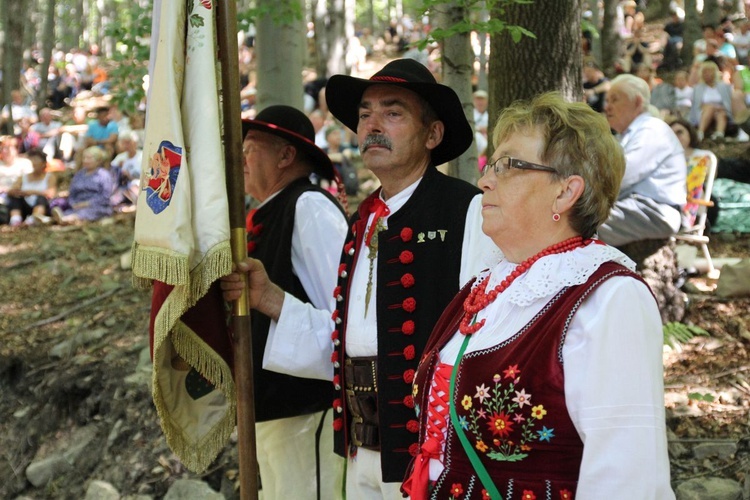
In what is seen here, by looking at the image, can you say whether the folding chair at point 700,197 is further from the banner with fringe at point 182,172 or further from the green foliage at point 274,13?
the banner with fringe at point 182,172

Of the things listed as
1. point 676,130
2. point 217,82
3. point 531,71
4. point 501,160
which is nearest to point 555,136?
point 501,160

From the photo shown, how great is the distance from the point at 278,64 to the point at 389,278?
15.0 ft

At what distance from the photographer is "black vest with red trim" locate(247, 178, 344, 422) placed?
409 cm

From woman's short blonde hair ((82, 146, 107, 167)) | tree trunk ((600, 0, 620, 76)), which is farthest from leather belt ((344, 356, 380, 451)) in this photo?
tree trunk ((600, 0, 620, 76))

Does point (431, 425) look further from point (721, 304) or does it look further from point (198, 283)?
point (721, 304)

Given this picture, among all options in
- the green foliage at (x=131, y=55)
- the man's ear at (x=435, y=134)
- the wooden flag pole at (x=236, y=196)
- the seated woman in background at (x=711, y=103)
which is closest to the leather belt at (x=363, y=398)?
the wooden flag pole at (x=236, y=196)

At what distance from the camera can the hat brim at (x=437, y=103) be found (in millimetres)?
3389

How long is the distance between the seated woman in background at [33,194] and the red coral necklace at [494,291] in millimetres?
11150

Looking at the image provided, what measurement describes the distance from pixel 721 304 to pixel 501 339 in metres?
5.33

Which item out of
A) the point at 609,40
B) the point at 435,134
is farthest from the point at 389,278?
the point at 609,40

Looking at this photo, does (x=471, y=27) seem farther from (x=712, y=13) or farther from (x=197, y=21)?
(x=712, y=13)

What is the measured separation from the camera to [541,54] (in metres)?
5.33

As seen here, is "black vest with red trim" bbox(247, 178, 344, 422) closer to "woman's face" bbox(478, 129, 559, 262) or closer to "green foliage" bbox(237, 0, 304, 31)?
"woman's face" bbox(478, 129, 559, 262)

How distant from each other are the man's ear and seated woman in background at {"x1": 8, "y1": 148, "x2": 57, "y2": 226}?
401 inches
